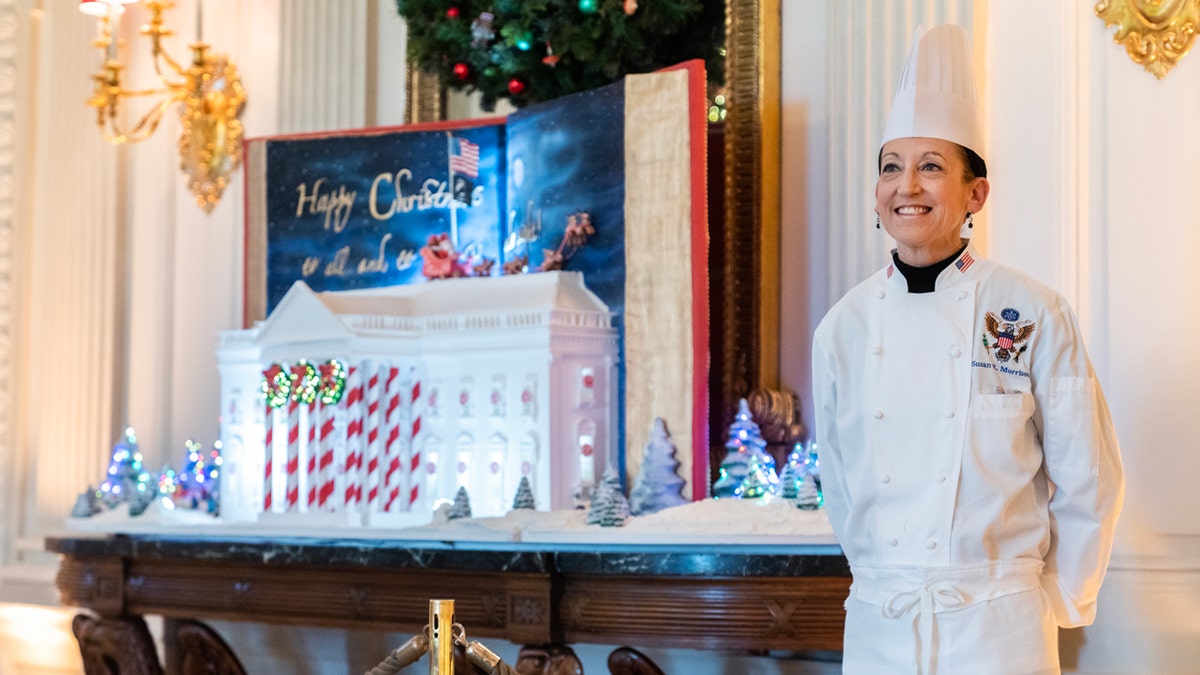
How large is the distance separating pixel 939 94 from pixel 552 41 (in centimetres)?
219

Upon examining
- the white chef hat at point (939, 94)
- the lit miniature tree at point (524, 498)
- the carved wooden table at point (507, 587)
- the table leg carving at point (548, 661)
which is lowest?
the table leg carving at point (548, 661)

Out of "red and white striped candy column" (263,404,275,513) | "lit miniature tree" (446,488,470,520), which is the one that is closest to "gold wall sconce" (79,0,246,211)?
"red and white striped candy column" (263,404,275,513)

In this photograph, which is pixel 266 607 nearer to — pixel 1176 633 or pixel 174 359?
pixel 174 359

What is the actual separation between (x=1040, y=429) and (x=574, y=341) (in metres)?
1.98

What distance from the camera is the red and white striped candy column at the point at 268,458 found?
15.3 feet

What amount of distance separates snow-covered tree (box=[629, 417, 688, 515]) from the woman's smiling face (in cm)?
164

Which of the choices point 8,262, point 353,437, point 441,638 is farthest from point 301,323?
point 8,262

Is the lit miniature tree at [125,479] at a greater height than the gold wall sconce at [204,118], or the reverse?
the gold wall sconce at [204,118]

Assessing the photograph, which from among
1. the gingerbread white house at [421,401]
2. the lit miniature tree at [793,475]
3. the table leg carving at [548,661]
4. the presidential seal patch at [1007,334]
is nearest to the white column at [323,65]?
the gingerbread white house at [421,401]

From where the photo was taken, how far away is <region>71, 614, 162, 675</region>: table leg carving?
469cm

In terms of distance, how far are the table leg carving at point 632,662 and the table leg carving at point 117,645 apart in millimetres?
1575

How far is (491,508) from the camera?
4.38 m

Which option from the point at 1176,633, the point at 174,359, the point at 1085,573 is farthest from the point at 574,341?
the point at 174,359

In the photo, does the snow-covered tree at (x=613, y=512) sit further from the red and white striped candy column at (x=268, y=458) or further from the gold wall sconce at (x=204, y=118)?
the gold wall sconce at (x=204, y=118)
